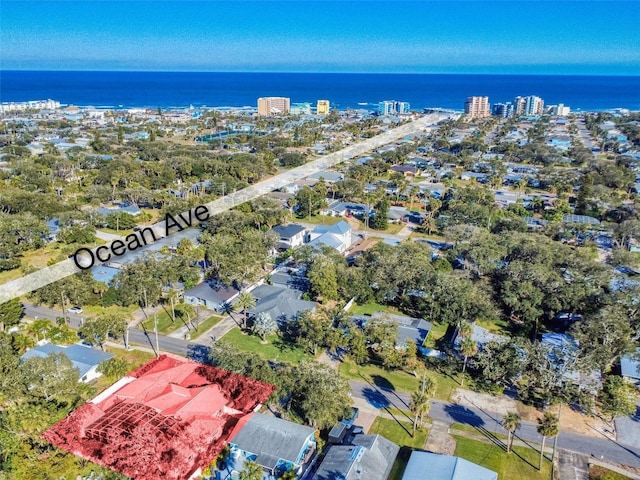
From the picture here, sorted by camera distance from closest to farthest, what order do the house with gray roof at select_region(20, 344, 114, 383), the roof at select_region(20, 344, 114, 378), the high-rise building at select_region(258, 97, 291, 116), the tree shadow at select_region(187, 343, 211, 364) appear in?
the house with gray roof at select_region(20, 344, 114, 383), the roof at select_region(20, 344, 114, 378), the tree shadow at select_region(187, 343, 211, 364), the high-rise building at select_region(258, 97, 291, 116)

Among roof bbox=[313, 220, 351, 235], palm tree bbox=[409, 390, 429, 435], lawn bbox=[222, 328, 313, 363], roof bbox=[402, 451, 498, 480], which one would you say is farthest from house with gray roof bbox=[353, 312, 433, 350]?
roof bbox=[313, 220, 351, 235]

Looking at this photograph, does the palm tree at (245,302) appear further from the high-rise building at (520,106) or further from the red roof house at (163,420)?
the high-rise building at (520,106)

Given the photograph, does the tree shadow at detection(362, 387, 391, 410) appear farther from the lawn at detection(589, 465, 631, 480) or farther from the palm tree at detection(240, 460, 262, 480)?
the lawn at detection(589, 465, 631, 480)

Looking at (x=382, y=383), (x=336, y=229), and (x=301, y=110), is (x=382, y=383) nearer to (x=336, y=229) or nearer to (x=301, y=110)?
(x=336, y=229)

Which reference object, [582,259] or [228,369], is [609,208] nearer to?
[582,259]

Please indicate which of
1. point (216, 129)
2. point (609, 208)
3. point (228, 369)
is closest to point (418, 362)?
point (228, 369)

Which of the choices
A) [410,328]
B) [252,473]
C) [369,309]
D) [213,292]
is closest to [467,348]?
[410,328]

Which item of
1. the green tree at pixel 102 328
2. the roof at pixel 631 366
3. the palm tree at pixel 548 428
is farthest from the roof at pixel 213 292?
the roof at pixel 631 366
